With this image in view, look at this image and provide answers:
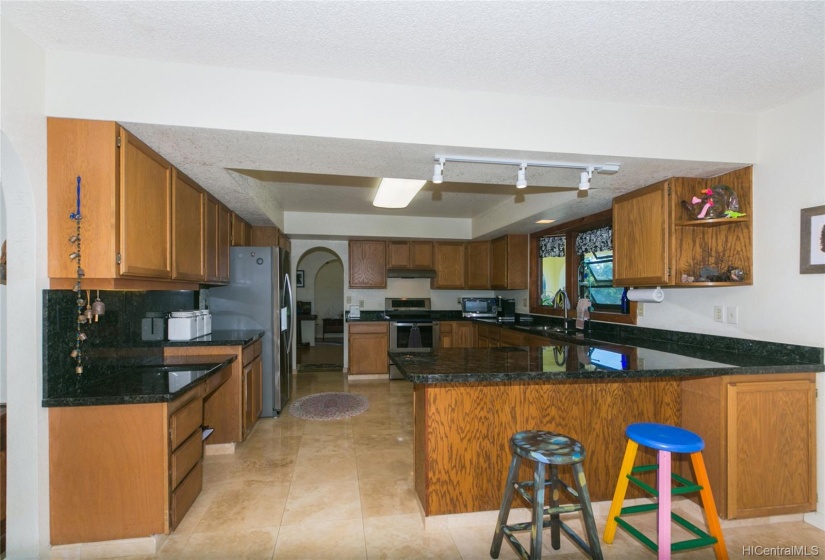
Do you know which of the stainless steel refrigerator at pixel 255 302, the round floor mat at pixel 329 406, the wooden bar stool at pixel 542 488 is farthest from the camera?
the round floor mat at pixel 329 406

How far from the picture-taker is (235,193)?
3096mm

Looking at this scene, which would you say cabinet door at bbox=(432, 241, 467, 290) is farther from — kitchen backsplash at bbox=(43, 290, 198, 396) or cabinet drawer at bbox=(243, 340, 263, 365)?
kitchen backsplash at bbox=(43, 290, 198, 396)

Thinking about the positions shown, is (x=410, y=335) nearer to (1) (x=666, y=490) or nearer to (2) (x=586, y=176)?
(2) (x=586, y=176)

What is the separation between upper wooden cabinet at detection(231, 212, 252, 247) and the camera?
12.5ft

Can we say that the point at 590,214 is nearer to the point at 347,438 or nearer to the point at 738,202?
the point at 738,202

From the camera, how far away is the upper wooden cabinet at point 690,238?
99.1 inches

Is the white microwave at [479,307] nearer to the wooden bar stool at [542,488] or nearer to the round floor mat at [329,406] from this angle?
the round floor mat at [329,406]

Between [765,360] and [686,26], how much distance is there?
1.90 m

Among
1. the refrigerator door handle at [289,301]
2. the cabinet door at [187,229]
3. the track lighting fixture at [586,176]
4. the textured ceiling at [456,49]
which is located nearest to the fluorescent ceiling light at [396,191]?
the textured ceiling at [456,49]

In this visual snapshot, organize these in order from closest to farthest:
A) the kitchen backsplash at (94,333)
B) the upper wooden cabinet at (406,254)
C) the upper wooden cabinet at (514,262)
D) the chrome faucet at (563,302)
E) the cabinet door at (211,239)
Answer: the kitchen backsplash at (94,333), the cabinet door at (211,239), the chrome faucet at (563,302), the upper wooden cabinet at (514,262), the upper wooden cabinet at (406,254)

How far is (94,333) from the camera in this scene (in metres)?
2.18

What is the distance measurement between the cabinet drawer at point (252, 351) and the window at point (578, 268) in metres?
3.32

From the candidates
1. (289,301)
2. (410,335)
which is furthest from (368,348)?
(289,301)

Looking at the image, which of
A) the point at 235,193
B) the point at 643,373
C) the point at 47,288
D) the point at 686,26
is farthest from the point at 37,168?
the point at 643,373
